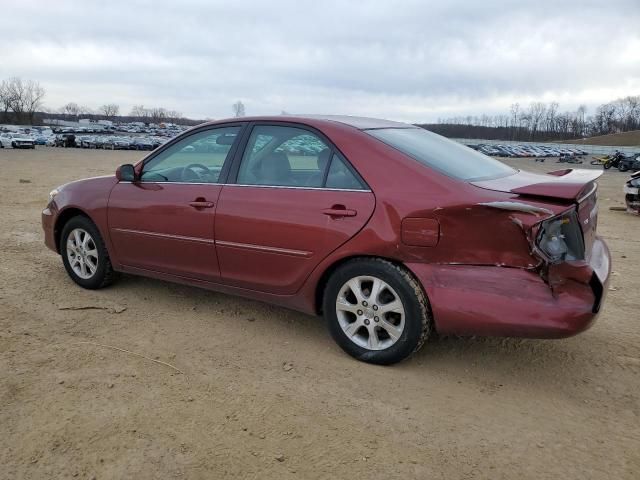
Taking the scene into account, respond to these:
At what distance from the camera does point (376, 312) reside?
3.37m

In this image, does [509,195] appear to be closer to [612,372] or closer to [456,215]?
[456,215]

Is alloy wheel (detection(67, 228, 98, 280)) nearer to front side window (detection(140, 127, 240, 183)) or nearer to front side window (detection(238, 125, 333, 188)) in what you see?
front side window (detection(140, 127, 240, 183))

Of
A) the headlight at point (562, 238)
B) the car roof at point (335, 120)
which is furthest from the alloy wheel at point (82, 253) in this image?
the headlight at point (562, 238)

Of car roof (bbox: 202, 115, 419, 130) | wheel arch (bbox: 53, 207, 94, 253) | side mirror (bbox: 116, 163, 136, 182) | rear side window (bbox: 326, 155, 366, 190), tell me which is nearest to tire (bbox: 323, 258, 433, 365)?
rear side window (bbox: 326, 155, 366, 190)

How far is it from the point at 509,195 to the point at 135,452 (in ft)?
7.56

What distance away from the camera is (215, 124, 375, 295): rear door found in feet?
11.4

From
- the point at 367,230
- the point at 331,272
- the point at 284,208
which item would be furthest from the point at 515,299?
the point at 284,208

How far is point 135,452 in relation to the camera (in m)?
2.54

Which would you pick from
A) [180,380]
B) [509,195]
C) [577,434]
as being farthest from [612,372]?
[180,380]

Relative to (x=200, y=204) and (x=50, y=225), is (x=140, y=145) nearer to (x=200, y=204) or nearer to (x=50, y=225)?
(x=50, y=225)

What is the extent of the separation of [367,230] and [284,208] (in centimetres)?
62

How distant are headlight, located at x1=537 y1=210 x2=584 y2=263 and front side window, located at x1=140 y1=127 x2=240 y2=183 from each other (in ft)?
7.41

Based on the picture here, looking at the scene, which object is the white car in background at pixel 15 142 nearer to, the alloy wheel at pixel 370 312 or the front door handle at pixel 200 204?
the front door handle at pixel 200 204

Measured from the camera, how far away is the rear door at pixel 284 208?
11.4ft
